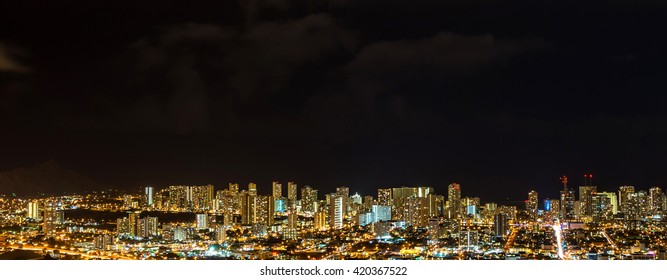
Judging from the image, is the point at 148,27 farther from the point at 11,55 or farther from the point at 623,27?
the point at 623,27

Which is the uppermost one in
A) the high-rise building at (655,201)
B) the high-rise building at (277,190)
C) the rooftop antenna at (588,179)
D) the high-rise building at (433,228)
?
the rooftop antenna at (588,179)

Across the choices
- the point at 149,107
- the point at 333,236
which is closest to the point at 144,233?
the point at 149,107

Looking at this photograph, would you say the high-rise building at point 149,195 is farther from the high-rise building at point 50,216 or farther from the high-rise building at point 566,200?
the high-rise building at point 566,200

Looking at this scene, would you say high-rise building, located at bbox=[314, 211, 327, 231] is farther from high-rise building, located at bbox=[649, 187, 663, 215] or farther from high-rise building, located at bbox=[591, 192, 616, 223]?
high-rise building, located at bbox=[649, 187, 663, 215]

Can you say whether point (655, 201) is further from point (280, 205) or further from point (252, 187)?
point (252, 187)

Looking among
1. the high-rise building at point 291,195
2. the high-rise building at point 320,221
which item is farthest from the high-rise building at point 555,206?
the high-rise building at point 291,195

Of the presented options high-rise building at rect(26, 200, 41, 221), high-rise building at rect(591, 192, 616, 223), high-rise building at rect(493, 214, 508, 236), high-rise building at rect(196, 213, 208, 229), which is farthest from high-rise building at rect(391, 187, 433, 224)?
high-rise building at rect(26, 200, 41, 221)
